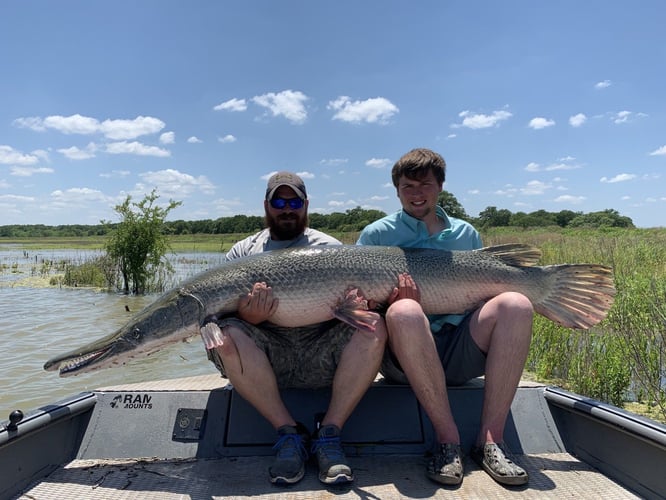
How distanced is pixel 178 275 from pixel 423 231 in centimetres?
1841

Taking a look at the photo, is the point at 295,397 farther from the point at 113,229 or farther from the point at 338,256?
the point at 113,229

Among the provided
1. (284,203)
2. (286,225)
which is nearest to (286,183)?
(284,203)

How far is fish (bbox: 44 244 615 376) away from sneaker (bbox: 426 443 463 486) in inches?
39.0

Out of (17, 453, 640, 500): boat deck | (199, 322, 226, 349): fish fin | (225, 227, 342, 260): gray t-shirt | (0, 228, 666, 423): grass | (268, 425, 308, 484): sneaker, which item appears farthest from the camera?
(0, 228, 666, 423): grass

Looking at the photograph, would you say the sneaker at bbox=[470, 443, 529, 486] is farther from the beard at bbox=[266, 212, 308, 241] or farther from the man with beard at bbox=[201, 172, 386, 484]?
the beard at bbox=[266, 212, 308, 241]

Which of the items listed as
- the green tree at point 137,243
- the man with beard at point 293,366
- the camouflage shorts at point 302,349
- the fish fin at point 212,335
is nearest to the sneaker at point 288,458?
the man with beard at point 293,366

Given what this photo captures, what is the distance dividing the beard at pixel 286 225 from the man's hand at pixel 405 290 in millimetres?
1037

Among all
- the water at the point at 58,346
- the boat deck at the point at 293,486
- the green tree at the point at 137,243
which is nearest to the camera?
the boat deck at the point at 293,486

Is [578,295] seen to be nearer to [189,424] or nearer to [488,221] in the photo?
[189,424]

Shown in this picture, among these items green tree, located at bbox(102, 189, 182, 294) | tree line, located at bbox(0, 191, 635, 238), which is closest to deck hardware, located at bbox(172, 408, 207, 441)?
green tree, located at bbox(102, 189, 182, 294)

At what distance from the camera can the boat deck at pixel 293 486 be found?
255cm

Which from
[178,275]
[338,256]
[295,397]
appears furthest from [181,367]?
[178,275]

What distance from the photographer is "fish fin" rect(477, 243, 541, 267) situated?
11.4 ft

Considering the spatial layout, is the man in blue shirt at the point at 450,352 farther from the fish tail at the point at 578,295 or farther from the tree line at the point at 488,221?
the tree line at the point at 488,221
